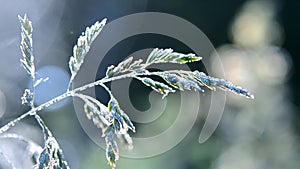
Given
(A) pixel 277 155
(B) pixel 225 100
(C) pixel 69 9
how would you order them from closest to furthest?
(A) pixel 277 155 < (B) pixel 225 100 < (C) pixel 69 9

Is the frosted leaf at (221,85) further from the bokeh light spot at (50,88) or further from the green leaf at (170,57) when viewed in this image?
the bokeh light spot at (50,88)

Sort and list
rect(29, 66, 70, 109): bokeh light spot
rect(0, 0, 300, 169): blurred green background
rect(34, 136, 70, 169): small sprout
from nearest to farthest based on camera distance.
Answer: rect(34, 136, 70, 169): small sprout
rect(29, 66, 70, 109): bokeh light spot
rect(0, 0, 300, 169): blurred green background

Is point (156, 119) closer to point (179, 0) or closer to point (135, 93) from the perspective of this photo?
point (135, 93)

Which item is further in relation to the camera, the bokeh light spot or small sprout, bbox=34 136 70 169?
the bokeh light spot

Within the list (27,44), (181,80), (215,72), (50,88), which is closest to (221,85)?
(181,80)

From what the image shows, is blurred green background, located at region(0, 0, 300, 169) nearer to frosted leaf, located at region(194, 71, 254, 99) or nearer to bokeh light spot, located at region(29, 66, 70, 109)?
bokeh light spot, located at region(29, 66, 70, 109)

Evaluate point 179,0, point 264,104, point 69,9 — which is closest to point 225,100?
point 264,104

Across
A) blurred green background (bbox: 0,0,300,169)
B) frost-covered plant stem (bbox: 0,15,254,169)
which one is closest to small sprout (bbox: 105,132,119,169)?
frost-covered plant stem (bbox: 0,15,254,169)
